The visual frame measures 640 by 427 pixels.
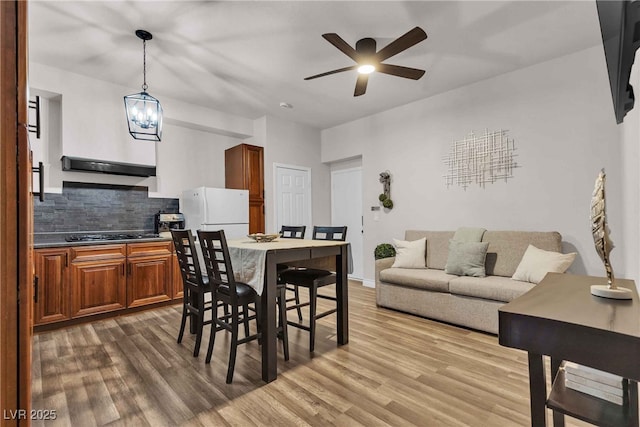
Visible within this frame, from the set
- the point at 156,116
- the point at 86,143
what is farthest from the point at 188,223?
the point at 156,116

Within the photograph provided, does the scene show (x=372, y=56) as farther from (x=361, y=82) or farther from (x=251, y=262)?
(x=251, y=262)

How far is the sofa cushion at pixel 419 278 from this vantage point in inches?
130

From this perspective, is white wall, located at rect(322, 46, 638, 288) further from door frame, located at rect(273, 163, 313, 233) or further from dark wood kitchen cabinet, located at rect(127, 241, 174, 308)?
dark wood kitchen cabinet, located at rect(127, 241, 174, 308)

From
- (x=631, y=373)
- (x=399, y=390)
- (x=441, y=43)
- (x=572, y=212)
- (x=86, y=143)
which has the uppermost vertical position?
(x=441, y=43)

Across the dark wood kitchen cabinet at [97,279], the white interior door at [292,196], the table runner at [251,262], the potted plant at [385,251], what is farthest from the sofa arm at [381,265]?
the dark wood kitchen cabinet at [97,279]

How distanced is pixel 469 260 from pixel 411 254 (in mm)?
728

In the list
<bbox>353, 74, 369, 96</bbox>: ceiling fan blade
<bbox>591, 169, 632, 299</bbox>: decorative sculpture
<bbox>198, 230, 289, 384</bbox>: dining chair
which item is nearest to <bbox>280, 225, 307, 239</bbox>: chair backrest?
<bbox>198, 230, 289, 384</bbox>: dining chair

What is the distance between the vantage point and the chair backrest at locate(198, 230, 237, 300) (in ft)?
6.98

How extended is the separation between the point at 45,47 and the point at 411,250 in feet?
14.6

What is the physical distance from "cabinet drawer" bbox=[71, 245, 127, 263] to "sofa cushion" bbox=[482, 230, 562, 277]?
13.6ft

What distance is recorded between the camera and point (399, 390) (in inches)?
78.9

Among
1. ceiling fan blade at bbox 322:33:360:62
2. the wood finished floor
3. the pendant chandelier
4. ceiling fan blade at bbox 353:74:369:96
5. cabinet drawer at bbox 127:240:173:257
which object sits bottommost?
the wood finished floor

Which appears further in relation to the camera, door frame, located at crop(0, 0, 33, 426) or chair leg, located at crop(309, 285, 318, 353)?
chair leg, located at crop(309, 285, 318, 353)

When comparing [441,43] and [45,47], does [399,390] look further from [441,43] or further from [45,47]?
[45,47]
